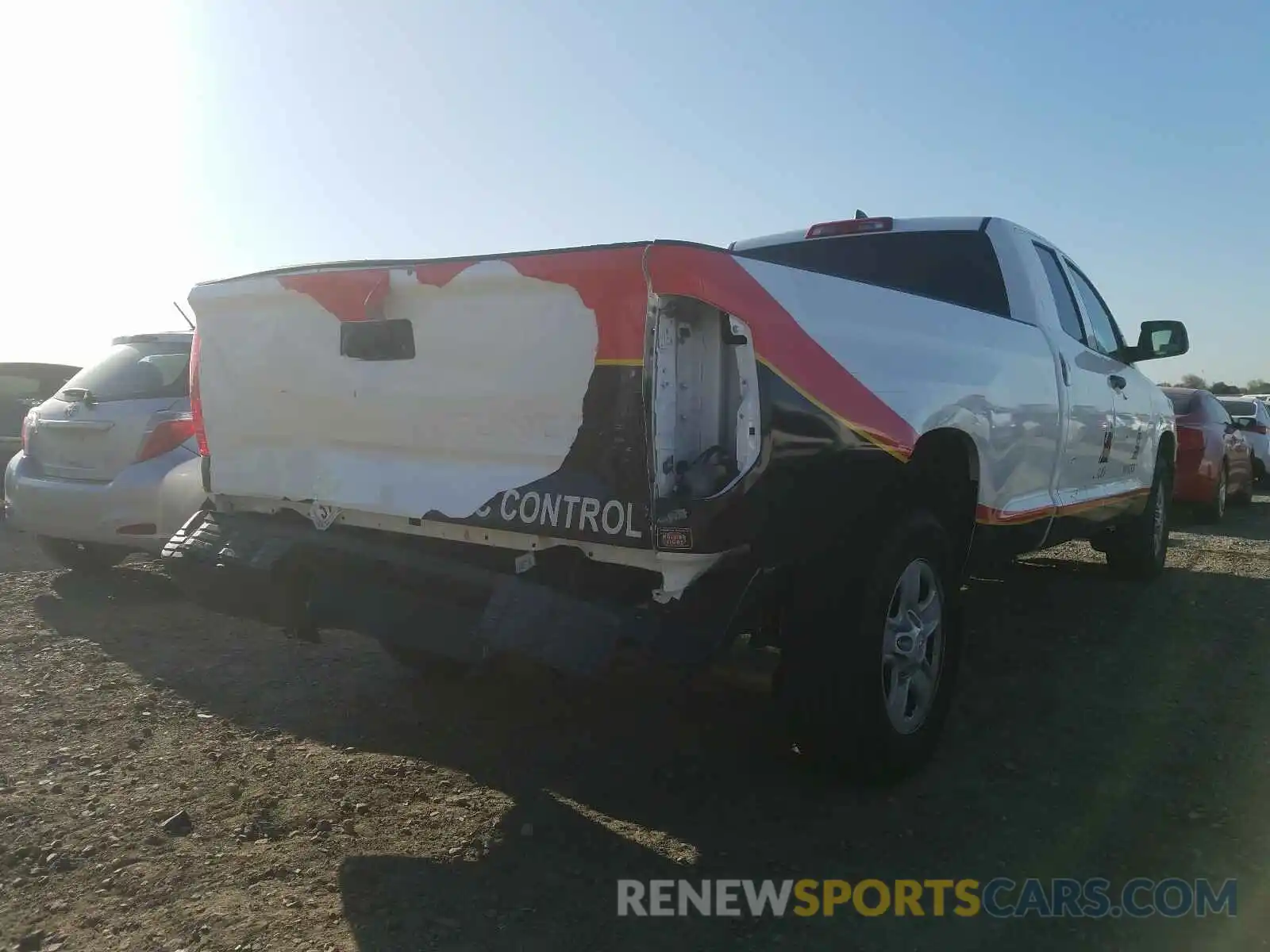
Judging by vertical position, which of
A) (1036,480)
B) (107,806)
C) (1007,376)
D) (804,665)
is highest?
(1007,376)

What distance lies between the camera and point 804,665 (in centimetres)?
330

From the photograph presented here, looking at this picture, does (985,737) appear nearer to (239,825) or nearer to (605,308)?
(605,308)

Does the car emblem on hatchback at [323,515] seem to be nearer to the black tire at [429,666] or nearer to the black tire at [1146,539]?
the black tire at [429,666]

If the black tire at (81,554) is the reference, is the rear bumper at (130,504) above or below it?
above

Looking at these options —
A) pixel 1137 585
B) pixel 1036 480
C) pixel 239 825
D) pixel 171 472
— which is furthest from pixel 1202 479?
pixel 239 825

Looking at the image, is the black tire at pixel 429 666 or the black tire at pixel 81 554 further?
the black tire at pixel 81 554

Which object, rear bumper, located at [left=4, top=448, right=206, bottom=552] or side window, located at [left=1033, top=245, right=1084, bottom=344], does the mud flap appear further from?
→ rear bumper, located at [left=4, top=448, right=206, bottom=552]

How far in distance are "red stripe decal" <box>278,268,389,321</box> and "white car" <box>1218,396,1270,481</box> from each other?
1274 centimetres

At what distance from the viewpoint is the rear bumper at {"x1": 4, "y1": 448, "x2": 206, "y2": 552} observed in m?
6.19

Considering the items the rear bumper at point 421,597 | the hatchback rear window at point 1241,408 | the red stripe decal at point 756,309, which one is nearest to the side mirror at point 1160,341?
the red stripe decal at point 756,309

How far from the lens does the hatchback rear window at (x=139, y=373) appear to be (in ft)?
21.5

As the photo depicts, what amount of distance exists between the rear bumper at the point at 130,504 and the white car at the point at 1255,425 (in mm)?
12217

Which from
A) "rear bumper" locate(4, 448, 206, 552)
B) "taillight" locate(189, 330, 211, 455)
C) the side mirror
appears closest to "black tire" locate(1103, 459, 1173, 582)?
the side mirror

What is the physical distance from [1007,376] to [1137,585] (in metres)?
3.69
